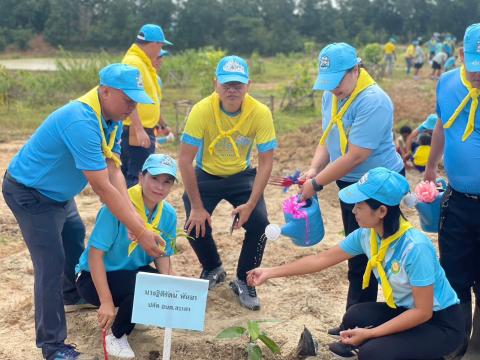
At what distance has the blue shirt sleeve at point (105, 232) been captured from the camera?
312 centimetres

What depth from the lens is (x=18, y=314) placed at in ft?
12.5

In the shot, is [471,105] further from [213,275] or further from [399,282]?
[213,275]

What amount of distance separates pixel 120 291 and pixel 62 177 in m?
0.70

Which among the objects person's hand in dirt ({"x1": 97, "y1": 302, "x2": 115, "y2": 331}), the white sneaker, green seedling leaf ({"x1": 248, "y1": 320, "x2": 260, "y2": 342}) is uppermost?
person's hand in dirt ({"x1": 97, "y1": 302, "x2": 115, "y2": 331})

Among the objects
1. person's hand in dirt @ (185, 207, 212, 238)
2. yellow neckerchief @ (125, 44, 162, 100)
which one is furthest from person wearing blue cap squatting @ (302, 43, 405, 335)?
yellow neckerchief @ (125, 44, 162, 100)

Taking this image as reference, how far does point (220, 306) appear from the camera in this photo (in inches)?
155

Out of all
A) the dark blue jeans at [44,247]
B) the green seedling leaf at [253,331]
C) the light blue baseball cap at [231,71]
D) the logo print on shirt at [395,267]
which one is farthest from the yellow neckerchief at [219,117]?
the logo print on shirt at [395,267]

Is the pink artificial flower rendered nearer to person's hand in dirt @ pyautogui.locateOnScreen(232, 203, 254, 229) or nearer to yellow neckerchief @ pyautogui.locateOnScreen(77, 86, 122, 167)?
person's hand in dirt @ pyautogui.locateOnScreen(232, 203, 254, 229)

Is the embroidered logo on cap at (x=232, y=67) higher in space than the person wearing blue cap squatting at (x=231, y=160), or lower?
higher

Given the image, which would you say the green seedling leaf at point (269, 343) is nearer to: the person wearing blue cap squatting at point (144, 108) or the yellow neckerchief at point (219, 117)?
the yellow neckerchief at point (219, 117)

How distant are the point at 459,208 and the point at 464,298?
48cm

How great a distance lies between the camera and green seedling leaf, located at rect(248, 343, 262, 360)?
310 centimetres

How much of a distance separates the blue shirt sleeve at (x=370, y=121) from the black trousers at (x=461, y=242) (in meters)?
0.47

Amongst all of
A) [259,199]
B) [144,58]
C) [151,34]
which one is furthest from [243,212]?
[151,34]
